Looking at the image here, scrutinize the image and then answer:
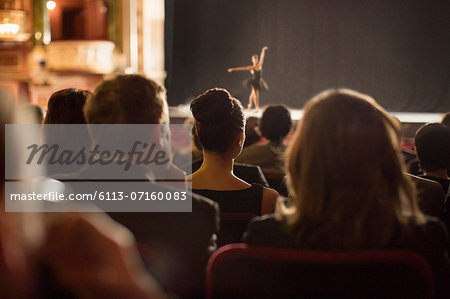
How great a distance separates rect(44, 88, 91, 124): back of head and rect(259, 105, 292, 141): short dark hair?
1152 mm

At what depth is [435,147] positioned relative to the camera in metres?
1.98

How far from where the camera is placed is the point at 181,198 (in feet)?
4.00

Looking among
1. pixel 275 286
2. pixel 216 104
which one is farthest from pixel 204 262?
pixel 216 104

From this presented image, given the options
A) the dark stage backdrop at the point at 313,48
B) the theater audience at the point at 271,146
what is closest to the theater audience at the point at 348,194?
the theater audience at the point at 271,146

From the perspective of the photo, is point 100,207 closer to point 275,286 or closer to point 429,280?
point 275,286

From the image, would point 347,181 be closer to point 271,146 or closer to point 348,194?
point 348,194

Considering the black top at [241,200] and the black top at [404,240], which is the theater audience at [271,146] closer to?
the black top at [241,200]

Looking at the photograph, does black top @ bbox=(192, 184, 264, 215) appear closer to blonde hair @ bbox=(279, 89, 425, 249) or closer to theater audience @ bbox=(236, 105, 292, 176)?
blonde hair @ bbox=(279, 89, 425, 249)

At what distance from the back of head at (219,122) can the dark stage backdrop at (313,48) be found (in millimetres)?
7475

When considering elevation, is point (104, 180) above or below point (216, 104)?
below

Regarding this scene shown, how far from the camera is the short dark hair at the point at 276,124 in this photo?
2.68 meters

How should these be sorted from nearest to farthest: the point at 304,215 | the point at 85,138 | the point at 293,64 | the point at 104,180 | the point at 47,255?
the point at 47,255 < the point at 304,215 < the point at 104,180 < the point at 85,138 < the point at 293,64

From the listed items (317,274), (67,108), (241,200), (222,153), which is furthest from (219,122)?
(317,274)

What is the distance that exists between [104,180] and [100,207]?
8 cm
